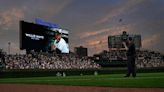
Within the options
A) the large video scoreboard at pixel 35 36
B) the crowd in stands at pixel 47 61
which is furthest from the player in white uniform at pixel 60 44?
the crowd in stands at pixel 47 61

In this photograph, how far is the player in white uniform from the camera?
215 ft

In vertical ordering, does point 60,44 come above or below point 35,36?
below

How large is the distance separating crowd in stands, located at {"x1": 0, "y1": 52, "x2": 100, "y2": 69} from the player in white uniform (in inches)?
62.9

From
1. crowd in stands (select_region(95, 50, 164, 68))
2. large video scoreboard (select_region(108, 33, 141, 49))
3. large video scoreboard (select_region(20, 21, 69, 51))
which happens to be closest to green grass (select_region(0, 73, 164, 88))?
large video scoreboard (select_region(20, 21, 69, 51))

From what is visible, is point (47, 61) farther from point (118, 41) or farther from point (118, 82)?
point (118, 82)

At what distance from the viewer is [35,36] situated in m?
60.9

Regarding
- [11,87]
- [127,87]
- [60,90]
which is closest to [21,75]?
[11,87]

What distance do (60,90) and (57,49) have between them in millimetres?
52931

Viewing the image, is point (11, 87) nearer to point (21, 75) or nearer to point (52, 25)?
point (21, 75)

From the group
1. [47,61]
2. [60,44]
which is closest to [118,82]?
[47,61]

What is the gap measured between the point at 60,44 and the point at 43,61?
230 inches

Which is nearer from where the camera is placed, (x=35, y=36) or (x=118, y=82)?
(x=118, y=82)

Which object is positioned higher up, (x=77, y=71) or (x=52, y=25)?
(x=52, y=25)

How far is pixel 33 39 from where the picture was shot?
60.4 meters
